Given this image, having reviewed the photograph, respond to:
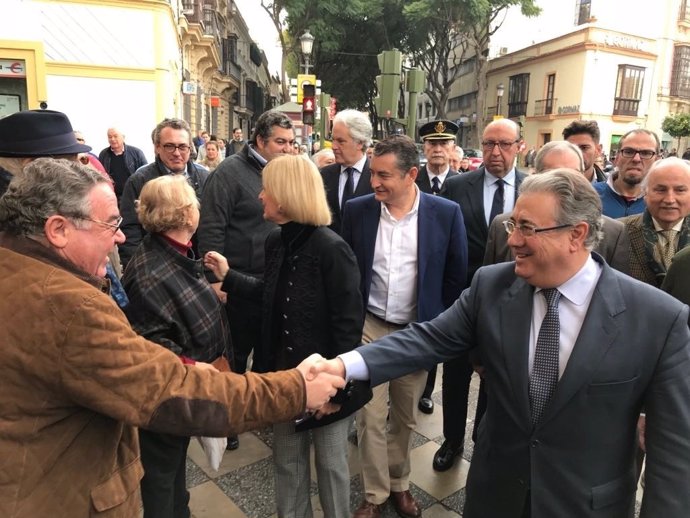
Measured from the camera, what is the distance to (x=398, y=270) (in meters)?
2.94

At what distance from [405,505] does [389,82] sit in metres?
6.13

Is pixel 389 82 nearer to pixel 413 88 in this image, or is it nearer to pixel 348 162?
pixel 413 88

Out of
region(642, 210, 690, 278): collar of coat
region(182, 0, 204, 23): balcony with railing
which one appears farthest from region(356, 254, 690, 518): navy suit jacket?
region(182, 0, 204, 23): balcony with railing

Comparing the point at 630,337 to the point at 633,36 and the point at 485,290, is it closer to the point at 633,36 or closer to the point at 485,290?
the point at 485,290

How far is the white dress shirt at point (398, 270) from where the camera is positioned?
9.64 feet

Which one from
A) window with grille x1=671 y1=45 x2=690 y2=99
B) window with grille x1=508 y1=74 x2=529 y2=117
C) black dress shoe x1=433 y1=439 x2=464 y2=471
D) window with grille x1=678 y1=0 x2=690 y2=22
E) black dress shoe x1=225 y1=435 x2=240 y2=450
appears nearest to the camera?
black dress shoe x1=433 y1=439 x2=464 y2=471

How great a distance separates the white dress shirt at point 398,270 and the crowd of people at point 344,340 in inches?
0.5

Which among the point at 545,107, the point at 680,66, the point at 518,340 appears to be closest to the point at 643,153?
the point at 518,340

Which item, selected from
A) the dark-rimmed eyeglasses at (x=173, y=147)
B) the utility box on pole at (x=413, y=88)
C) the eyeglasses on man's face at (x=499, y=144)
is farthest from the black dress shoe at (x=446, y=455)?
the utility box on pole at (x=413, y=88)

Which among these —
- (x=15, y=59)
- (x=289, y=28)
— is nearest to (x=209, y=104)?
(x=289, y=28)

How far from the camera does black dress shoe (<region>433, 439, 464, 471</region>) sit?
10.8ft

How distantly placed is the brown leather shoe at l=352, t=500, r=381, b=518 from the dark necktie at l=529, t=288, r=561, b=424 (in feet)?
4.73

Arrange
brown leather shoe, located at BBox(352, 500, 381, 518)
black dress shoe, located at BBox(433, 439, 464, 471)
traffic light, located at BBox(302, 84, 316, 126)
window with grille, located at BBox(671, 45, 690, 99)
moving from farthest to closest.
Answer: window with grille, located at BBox(671, 45, 690, 99) < traffic light, located at BBox(302, 84, 316, 126) < black dress shoe, located at BBox(433, 439, 464, 471) < brown leather shoe, located at BBox(352, 500, 381, 518)

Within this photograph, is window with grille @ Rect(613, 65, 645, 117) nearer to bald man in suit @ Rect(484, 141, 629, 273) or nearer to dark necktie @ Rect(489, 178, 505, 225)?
dark necktie @ Rect(489, 178, 505, 225)
